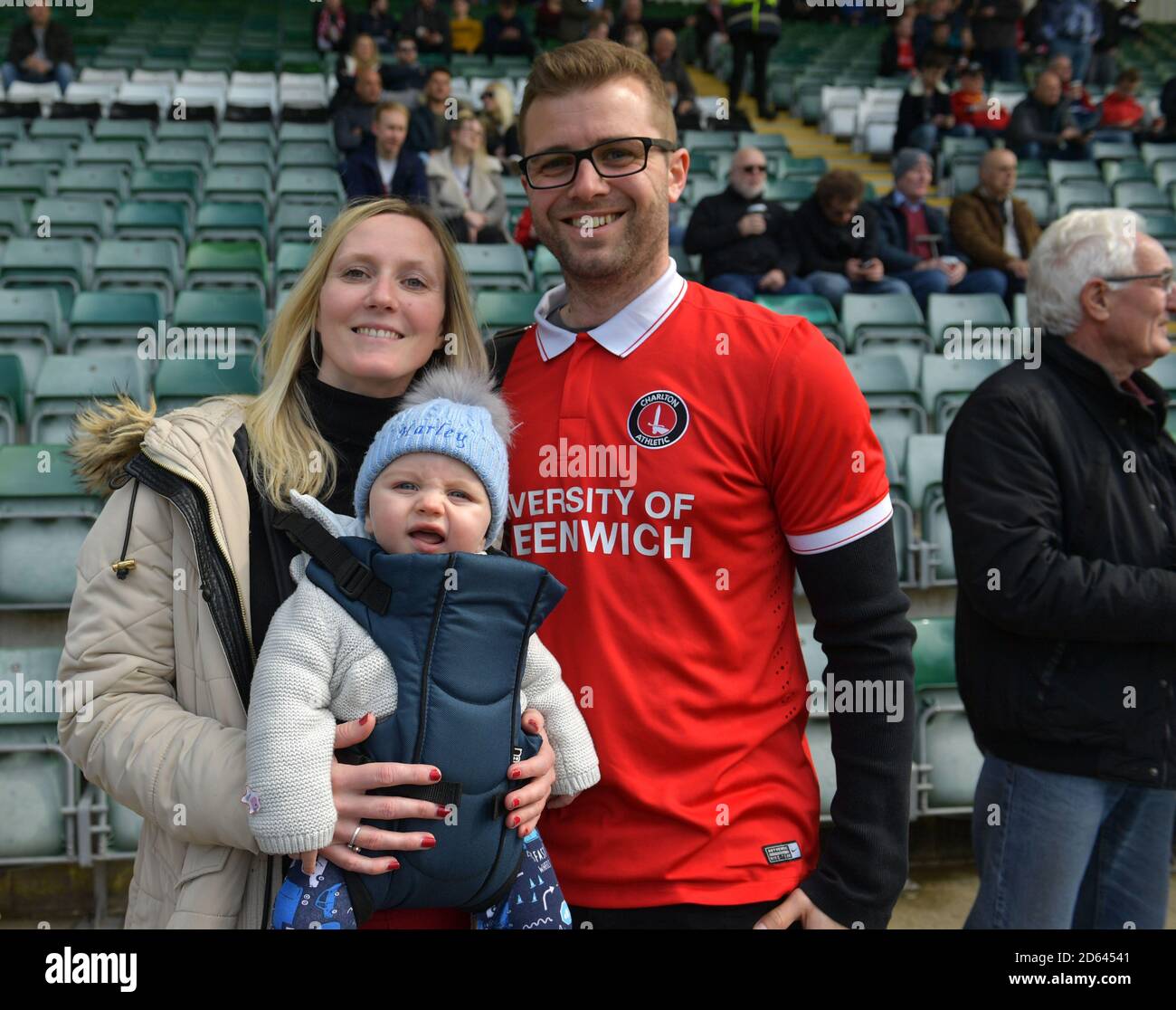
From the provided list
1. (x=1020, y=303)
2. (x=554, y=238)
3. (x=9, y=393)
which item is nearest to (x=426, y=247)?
(x=554, y=238)

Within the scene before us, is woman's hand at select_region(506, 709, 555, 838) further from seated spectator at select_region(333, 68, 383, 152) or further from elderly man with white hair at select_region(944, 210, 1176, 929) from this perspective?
seated spectator at select_region(333, 68, 383, 152)

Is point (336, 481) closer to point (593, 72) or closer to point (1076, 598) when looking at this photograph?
point (593, 72)

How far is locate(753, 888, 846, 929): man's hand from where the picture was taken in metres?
1.60

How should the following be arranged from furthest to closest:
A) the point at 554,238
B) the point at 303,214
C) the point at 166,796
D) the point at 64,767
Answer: the point at 303,214, the point at 64,767, the point at 554,238, the point at 166,796

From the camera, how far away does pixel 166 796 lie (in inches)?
58.8

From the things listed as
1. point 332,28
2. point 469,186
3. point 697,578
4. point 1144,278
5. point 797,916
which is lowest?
point 797,916

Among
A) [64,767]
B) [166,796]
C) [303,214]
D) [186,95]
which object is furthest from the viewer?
[186,95]

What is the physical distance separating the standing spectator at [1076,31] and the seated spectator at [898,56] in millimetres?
1618

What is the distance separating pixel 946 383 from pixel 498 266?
2.78 meters

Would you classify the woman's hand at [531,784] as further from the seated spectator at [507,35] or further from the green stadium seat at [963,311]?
the seated spectator at [507,35]

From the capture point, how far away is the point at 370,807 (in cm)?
145

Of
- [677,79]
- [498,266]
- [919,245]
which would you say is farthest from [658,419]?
[677,79]
